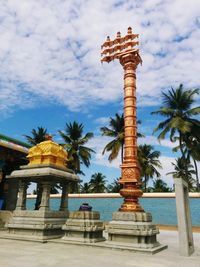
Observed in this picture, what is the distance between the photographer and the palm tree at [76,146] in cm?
3459

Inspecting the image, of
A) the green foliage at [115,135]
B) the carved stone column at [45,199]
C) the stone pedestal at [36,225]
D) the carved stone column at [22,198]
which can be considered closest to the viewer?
the stone pedestal at [36,225]

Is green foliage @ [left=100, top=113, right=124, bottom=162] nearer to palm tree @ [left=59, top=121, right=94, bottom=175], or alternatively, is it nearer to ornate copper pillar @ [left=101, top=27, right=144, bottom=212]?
palm tree @ [left=59, top=121, right=94, bottom=175]

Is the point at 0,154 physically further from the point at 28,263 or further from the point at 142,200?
the point at 28,263

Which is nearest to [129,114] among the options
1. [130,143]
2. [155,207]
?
[130,143]

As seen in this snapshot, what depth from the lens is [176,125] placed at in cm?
2631

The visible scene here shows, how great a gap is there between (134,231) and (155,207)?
11186 millimetres

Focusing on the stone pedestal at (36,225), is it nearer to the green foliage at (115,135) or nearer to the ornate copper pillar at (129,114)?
the ornate copper pillar at (129,114)

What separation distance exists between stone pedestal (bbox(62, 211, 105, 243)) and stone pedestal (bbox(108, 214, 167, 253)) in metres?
0.87

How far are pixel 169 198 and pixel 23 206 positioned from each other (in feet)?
36.5

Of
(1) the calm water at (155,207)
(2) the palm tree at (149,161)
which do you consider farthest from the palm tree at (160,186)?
(1) the calm water at (155,207)

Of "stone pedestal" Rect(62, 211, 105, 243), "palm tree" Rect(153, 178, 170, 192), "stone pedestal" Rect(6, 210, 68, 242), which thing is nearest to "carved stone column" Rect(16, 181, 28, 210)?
"stone pedestal" Rect(6, 210, 68, 242)

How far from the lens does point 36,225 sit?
12633mm

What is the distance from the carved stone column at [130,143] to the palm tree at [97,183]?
3911 cm

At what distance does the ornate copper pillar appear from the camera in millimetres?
11766
